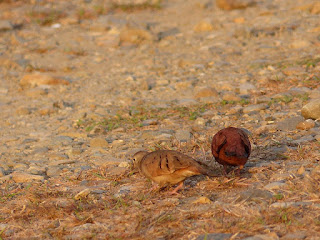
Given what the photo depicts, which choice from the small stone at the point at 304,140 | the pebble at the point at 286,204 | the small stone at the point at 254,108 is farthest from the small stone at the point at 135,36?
the pebble at the point at 286,204

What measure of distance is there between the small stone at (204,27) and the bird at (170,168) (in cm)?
702

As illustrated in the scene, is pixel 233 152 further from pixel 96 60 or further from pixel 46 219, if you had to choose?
pixel 96 60

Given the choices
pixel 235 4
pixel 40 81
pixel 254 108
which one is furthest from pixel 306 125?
pixel 235 4

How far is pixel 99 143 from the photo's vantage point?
553 centimetres

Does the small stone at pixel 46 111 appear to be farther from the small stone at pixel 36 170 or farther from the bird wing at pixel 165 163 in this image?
the bird wing at pixel 165 163

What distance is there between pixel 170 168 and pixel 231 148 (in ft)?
1.86

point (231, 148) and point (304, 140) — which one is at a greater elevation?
point (231, 148)

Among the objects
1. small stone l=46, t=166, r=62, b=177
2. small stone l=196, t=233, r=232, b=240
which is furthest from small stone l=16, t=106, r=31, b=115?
small stone l=196, t=233, r=232, b=240

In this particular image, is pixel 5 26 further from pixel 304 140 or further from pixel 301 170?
pixel 301 170

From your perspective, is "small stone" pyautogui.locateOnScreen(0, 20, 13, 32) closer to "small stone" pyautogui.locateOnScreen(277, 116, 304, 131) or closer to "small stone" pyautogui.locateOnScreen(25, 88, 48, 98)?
"small stone" pyautogui.locateOnScreen(25, 88, 48, 98)

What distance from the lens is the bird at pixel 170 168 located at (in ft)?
12.0

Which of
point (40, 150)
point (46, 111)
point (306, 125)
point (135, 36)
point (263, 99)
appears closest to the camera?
point (306, 125)

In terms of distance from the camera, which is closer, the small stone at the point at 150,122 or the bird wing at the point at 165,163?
the bird wing at the point at 165,163

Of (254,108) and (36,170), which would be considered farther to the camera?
(254,108)
